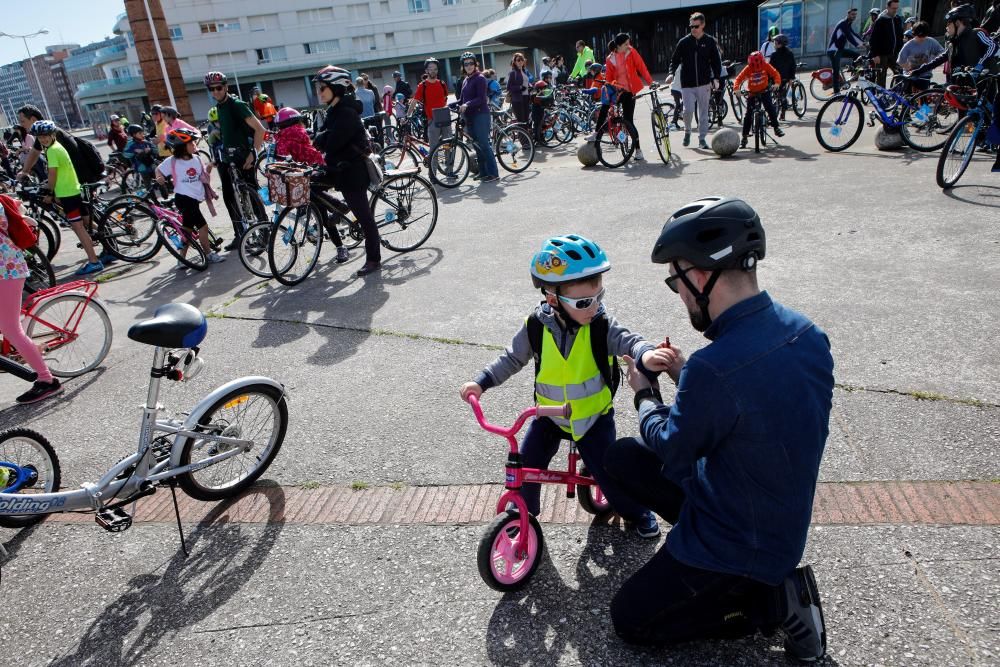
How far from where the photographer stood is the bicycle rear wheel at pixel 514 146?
40.1ft

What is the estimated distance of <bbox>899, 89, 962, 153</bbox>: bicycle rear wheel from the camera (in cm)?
993

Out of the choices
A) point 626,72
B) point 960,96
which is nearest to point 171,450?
point 626,72

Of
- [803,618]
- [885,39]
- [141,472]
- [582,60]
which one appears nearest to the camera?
[803,618]

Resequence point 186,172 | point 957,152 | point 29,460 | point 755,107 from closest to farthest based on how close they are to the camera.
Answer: point 29,460, point 957,152, point 186,172, point 755,107

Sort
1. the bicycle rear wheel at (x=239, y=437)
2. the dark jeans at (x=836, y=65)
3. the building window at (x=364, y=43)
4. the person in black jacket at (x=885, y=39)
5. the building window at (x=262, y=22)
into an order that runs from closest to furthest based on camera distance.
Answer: the bicycle rear wheel at (x=239, y=437), the person in black jacket at (x=885, y=39), the dark jeans at (x=836, y=65), the building window at (x=262, y=22), the building window at (x=364, y=43)

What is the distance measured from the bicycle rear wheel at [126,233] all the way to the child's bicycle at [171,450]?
6363 millimetres

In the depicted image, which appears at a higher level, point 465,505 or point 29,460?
point 29,460

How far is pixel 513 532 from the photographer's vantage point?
2.85 metres

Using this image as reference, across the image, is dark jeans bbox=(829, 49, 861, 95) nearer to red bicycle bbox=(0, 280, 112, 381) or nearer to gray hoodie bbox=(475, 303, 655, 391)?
gray hoodie bbox=(475, 303, 655, 391)

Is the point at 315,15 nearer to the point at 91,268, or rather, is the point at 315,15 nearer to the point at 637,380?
the point at 91,268

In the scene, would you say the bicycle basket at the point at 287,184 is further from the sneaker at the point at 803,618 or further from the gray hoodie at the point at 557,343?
the sneaker at the point at 803,618

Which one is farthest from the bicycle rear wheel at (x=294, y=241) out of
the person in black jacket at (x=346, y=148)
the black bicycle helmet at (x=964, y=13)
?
the black bicycle helmet at (x=964, y=13)

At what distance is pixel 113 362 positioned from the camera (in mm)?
5793

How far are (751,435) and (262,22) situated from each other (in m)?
78.8
